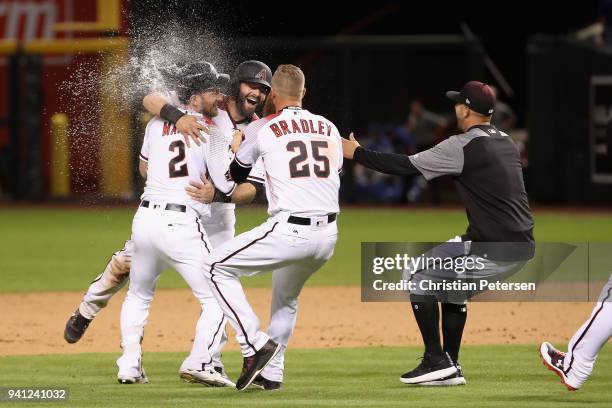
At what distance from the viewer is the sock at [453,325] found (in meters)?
7.58

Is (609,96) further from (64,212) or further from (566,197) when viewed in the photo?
(64,212)

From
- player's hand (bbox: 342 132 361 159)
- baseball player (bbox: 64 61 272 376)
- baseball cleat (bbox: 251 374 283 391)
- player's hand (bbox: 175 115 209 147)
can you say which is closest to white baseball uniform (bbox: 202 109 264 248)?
baseball player (bbox: 64 61 272 376)

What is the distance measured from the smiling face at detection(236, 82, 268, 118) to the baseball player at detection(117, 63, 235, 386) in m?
0.27

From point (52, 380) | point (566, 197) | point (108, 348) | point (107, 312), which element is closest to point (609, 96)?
point (566, 197)

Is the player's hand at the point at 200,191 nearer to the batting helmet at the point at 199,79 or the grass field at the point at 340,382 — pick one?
the batting helmet at the point at 199,79

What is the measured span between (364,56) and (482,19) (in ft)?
16.2

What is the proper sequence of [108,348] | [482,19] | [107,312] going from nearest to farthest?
[108,348] → [107,312] → [482,19]

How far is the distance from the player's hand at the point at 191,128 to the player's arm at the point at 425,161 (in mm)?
923

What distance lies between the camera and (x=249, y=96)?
7984 mm

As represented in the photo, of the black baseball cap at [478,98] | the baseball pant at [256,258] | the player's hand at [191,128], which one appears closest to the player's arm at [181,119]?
the player's hand at [191,128]

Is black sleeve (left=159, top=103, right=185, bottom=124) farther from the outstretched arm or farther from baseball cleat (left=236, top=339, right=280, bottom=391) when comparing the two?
baseball cleat (left=236, top=339, right=280, bottom=391)

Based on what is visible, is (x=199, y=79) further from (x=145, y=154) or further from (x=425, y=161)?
(x=425, y=161)

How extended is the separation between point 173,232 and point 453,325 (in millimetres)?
1770

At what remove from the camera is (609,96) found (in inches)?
854
